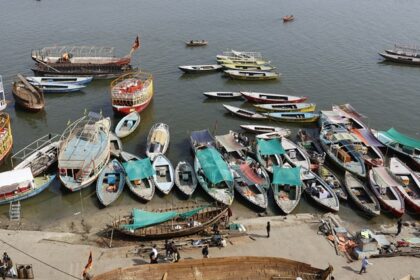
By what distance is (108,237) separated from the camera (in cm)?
3556

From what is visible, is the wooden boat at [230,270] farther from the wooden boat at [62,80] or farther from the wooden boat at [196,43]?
the wooden boat at [196,43]

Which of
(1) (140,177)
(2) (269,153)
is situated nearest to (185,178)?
(1) (140,177)

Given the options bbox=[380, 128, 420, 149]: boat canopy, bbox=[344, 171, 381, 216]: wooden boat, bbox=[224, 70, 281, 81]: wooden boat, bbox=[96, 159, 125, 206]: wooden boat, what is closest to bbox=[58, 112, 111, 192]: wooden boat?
bbox=[96, 159, 125, 206]: wooden boat

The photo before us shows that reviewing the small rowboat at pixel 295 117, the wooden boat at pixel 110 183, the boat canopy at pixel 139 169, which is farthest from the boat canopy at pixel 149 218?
the small rowboat at pixel 295 117

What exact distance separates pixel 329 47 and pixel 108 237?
69999 mm

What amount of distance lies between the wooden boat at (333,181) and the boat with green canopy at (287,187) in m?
3.53

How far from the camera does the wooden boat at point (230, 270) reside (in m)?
29.2

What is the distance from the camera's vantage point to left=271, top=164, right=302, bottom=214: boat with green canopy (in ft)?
134

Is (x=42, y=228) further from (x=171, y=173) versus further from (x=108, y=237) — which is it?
(x=171, y=173)

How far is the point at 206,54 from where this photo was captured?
86.6 m

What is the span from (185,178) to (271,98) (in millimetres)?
24185

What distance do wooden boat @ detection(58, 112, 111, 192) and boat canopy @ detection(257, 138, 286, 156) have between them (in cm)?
1662

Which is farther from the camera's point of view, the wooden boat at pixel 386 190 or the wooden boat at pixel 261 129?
the wooden boat at pixel 261 129

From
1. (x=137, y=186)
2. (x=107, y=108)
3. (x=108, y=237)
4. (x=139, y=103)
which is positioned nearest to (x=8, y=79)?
(x=107, y=108)
